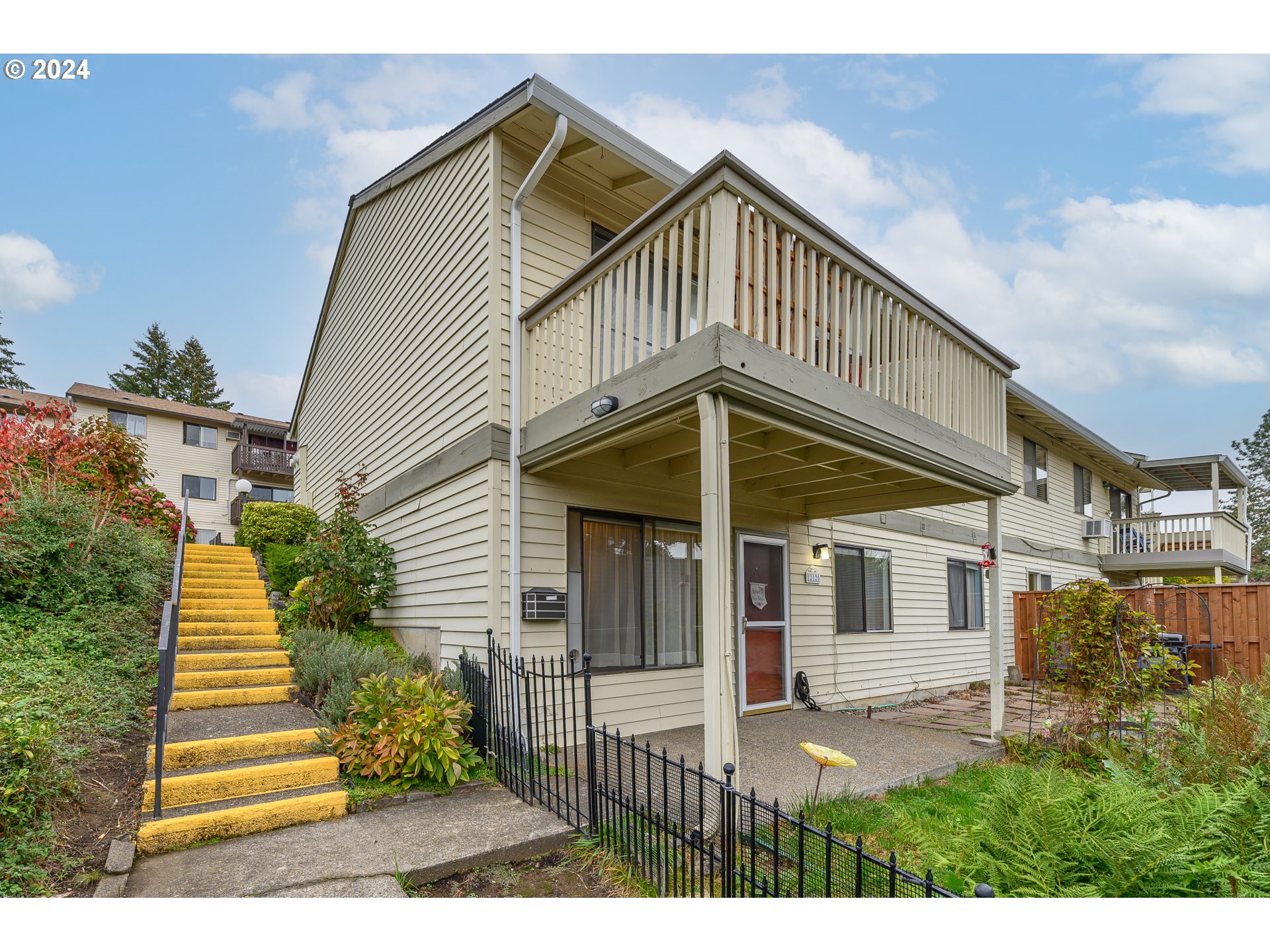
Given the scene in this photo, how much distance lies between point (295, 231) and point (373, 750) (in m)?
14.6

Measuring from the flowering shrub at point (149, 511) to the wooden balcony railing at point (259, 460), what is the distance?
17.2 meters

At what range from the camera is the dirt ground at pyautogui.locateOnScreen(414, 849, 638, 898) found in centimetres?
350

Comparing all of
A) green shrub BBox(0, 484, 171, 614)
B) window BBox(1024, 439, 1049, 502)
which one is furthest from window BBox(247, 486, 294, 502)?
window BBox(1024, 439, 1049, 502)

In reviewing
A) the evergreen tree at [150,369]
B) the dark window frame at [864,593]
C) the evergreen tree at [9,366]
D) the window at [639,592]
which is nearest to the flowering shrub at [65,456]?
the window at [639,592]

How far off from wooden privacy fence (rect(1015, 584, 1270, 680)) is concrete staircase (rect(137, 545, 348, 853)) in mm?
10839

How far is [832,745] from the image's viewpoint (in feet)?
21.6

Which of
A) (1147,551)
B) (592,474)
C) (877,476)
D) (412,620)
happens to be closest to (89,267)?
(412,620)

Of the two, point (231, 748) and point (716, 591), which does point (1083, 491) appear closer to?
point (716, 591)

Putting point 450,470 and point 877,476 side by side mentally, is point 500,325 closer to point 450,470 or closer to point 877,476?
point 450,470

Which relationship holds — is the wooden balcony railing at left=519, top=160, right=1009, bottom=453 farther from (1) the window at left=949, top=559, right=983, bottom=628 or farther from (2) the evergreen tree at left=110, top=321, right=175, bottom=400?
(2) the evergreen tree at left=110, top=321, right=175, bottom=400

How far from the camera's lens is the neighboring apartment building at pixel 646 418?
4.74m

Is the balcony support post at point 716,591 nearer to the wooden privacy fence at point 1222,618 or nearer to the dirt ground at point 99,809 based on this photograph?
the dirt ground at point 99,809

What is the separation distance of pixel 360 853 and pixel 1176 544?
19.8m

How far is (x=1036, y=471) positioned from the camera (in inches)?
602
